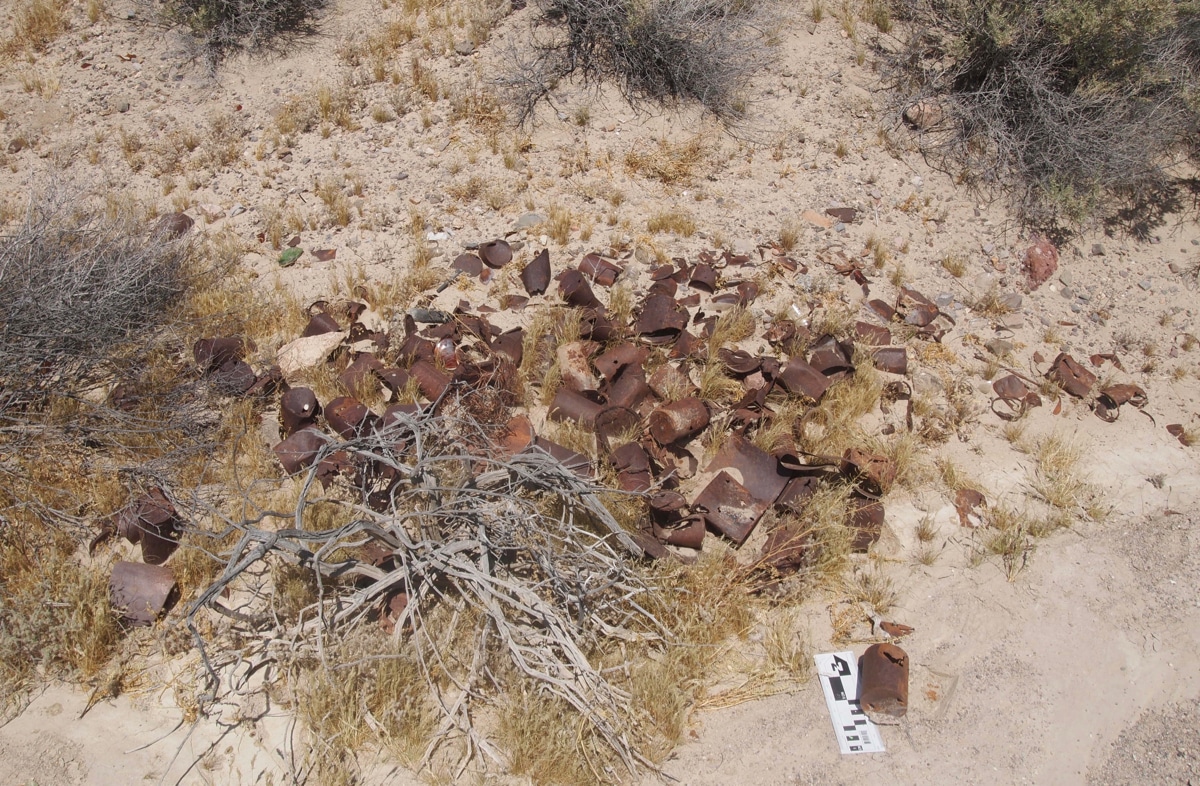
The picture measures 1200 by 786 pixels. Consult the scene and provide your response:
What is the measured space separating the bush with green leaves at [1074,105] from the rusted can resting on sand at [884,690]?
13.1 feet

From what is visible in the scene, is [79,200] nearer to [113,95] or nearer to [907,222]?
[113,95]

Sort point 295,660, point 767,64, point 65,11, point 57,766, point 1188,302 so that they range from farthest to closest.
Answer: point 65,11 < point 767,64 < point 1188,302 < point 295,660 < point 57,766

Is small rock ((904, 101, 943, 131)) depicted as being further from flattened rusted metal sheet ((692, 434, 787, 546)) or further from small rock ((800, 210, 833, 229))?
flattened rusted metal sheet ((692, 434, 787, 546))

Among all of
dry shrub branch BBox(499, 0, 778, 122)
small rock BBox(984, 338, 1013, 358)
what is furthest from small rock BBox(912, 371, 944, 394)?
dry shrub branch BBox(499, 0, 778, 122)

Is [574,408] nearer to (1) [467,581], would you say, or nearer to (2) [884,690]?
(1) [467,581]

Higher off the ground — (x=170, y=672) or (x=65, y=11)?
(x=65, y=11)

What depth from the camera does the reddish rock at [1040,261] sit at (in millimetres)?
5531

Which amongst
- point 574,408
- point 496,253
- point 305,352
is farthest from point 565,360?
point 305,352

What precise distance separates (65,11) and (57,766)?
7.32m

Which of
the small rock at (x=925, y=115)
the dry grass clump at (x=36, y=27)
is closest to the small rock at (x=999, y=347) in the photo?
the small rock at (x=925, y=115)

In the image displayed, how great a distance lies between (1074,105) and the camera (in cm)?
604

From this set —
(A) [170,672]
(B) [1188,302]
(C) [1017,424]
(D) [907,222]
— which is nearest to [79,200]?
(A) [170,672]

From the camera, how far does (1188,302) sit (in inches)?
216

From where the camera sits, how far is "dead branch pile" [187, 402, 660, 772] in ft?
10.2
